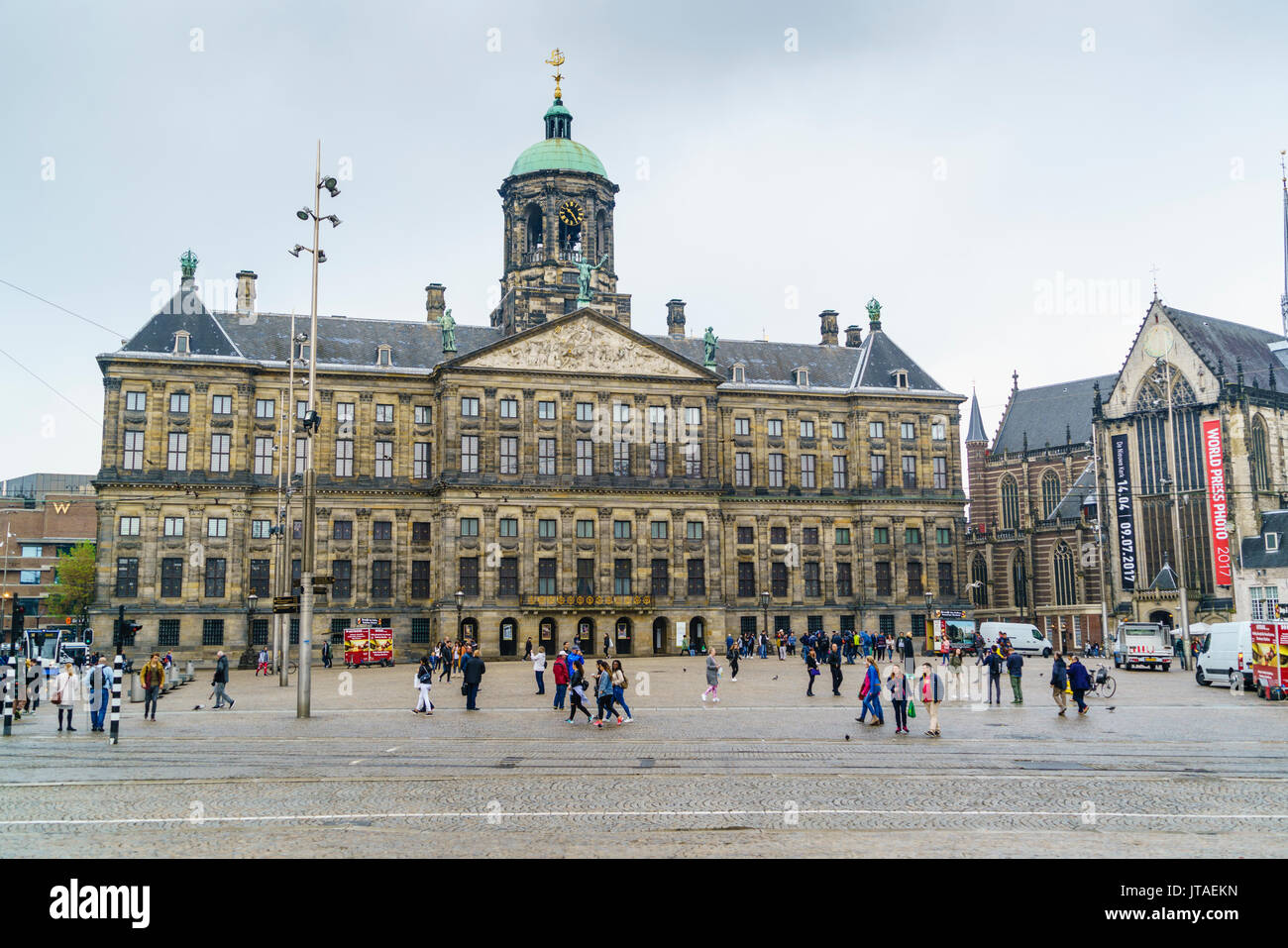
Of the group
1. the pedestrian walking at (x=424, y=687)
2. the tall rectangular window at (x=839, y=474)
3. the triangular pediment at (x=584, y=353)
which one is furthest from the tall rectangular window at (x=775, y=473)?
the pedestrian walking at (x=424, y=687)

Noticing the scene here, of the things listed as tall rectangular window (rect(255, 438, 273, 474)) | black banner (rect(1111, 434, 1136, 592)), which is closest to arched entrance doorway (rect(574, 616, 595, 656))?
tall rectangular window (rect(255, 438, 273, 474))

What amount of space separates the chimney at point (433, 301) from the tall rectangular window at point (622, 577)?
21395 mm

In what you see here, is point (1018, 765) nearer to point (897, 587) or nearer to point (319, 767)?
point (319, 767)

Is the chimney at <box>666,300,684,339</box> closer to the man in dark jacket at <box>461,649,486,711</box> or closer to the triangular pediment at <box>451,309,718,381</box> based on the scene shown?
the triangular pediment at <box>451,309,718,381</box>

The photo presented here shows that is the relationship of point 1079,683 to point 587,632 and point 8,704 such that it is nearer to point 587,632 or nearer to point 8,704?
point 8,704

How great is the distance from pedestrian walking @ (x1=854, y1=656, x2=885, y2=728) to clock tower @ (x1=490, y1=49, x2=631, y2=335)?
161ft

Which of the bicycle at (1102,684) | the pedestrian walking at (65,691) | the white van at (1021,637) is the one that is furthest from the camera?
the white van at (1021,637)

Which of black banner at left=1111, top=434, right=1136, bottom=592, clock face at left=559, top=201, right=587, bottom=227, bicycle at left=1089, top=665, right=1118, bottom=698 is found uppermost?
clock face at left=559, top=201, right=587, bottom=227

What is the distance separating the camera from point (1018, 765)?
704 inches

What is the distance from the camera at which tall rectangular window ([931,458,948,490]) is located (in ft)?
247

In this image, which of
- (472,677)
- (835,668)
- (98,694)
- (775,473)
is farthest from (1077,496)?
(98,694)

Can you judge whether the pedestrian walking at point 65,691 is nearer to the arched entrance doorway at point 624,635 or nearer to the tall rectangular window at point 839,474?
the arched entrance doorway at point 624,635

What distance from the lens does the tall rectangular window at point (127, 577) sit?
205ft

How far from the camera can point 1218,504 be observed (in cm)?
7281
